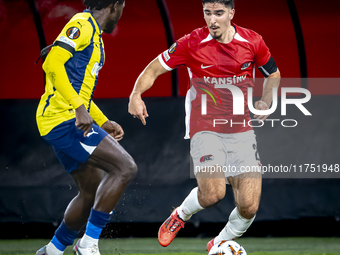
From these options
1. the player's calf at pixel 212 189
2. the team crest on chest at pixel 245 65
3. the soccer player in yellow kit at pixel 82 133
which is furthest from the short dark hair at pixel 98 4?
the player's calf at pixel 212 189

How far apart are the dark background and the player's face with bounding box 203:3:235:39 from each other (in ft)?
3.99

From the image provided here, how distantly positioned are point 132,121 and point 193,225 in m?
1.23

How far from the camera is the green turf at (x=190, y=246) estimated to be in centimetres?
426

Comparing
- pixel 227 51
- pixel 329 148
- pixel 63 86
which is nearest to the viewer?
pixel 63 86

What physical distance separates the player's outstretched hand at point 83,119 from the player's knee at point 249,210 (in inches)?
50.0

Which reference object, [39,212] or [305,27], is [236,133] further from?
[39,212]

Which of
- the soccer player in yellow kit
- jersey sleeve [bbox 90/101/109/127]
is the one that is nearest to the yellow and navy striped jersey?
the soccer player in yellow kit

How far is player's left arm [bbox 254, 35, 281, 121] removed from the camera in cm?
367

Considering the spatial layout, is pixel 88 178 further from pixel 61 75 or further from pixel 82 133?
pixel 61 75

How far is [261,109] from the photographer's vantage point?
3.69 metres

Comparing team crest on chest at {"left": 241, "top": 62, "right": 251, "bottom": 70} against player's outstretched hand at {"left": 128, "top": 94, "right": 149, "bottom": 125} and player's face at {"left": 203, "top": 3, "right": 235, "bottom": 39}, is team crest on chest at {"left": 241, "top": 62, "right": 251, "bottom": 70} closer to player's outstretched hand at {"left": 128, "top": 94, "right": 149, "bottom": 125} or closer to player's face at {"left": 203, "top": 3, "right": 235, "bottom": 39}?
player's face at {"left": 203, "top": 3, "right": 235, "bottom": 39}

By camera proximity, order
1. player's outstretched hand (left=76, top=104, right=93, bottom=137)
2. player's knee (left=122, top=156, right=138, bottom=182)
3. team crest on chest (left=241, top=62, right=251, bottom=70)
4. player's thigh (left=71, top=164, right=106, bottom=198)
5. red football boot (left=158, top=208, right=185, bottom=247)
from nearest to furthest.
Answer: player's outstretched hand (left=76, top=104, right=93, bottom=137)
player's knee (left=122, top=156, right=138, bottom=182)
player's thigh (left=71, top=164, right=106, bottom=198)
team crest on chest (left=241, top=62, right=251, bottom=70)
red football boot (left=158, top=208, right=185, bottom=247)

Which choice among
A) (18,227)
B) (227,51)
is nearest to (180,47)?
(227,51)

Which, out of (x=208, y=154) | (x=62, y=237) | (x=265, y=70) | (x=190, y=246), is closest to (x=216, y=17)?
(x=265, y=70)
